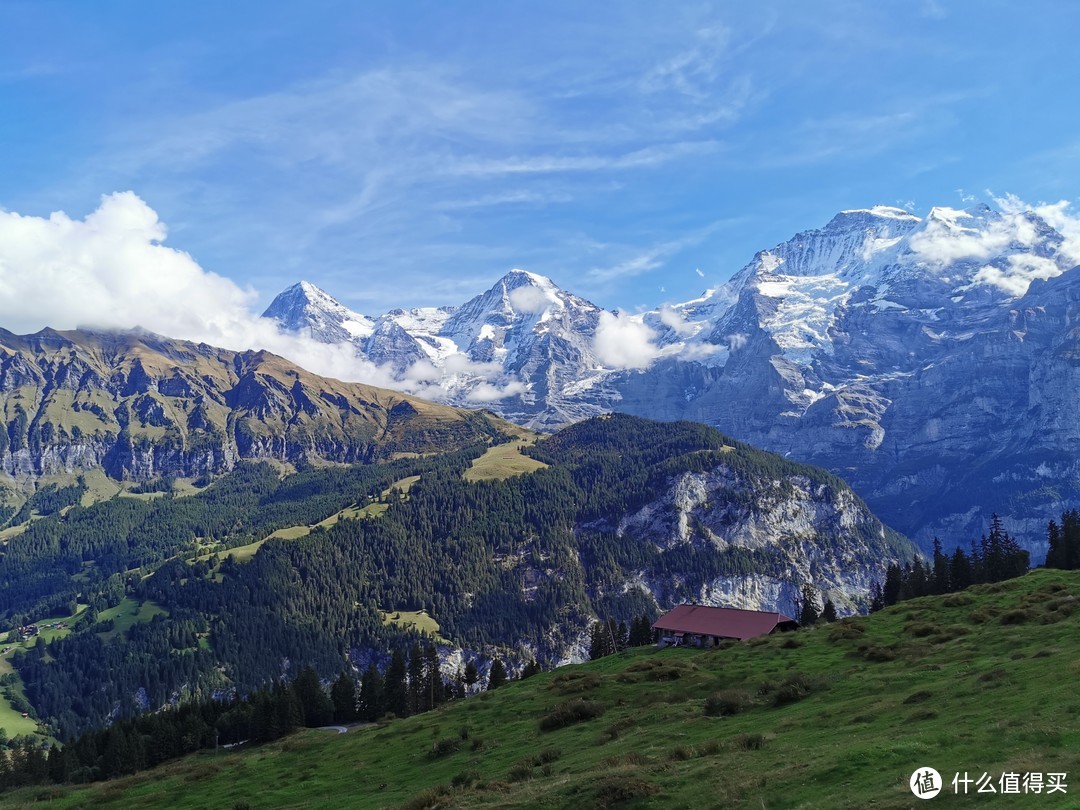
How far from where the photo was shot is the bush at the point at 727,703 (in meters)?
53.4

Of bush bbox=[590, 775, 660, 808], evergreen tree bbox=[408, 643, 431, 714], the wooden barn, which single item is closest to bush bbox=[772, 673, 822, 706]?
bush bbox=[590, 775, 660, 808]

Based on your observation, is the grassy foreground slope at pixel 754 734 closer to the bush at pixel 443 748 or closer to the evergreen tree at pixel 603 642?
the bush at pixel 443 748

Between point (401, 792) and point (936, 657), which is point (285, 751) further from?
point (936, 657)

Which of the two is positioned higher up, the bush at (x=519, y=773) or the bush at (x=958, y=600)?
the bush at (x=958, y=600)

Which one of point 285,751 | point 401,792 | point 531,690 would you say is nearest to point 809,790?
point 401,792

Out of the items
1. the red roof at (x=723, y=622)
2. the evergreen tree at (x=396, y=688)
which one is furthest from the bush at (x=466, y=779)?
the evergreen tree at (x=396, y=688)

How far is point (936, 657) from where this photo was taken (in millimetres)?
58781

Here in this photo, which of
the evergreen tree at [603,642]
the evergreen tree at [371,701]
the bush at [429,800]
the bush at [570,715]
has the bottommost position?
the evergreen tree at [371,701]

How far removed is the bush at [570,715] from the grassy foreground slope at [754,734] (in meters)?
0.21

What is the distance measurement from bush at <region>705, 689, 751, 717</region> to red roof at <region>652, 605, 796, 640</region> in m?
58.4

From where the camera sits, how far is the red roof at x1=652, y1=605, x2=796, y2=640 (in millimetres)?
114125

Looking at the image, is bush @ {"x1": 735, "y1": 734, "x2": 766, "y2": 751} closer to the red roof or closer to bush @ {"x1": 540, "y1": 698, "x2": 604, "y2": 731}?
bush @ {"x1": 540, "y1": 698, "x2": 604, "y2": 731}

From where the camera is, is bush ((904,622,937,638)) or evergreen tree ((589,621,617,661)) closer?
bush ((904,622,937,638))

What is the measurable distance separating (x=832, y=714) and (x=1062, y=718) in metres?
14.3
